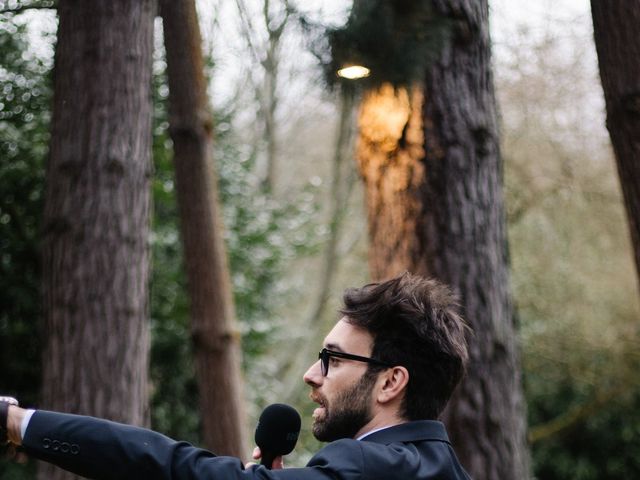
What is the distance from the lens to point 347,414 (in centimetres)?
231

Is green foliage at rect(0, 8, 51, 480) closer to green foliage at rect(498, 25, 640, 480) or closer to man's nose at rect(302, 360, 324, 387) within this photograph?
man's nose at rect(302, 360, 324, 387)

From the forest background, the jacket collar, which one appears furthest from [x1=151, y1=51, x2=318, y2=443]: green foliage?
the jacket collar

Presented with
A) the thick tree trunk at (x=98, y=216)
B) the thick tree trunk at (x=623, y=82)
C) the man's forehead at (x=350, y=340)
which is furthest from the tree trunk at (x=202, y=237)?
the man's forehead at (x=350, y=340)

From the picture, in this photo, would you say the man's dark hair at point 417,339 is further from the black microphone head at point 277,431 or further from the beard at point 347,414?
the black microphone head at point 277,431

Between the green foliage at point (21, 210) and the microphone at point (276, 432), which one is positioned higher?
the green foliage at point (21, 210)

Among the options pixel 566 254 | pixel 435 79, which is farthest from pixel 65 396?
pixel 566 254

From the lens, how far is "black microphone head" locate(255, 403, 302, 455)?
2.46m

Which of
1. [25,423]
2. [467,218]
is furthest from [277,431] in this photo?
[467,218]

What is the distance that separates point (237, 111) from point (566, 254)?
5.59m

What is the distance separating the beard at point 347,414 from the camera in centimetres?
231

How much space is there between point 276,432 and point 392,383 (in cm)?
38

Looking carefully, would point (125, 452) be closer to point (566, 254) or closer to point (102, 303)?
point (102, 303)

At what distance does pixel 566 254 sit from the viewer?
13203mm

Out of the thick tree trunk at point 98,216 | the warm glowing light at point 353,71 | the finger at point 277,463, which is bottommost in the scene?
the finger at point 277,463
